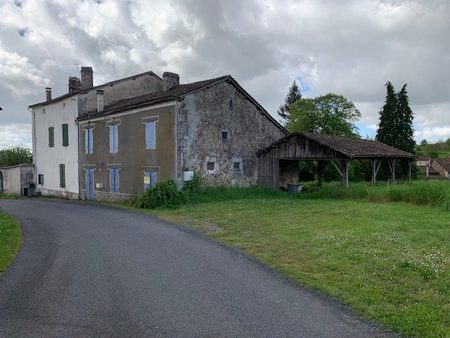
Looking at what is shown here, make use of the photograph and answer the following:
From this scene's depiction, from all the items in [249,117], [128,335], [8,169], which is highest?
[249,117]

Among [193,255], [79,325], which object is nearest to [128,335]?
[79,325]

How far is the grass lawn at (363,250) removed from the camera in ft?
17.6

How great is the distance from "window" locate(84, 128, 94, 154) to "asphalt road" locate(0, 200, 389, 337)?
55.4ft

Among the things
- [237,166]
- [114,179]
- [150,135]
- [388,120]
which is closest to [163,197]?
[150,135]

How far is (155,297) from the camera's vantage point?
19.4 feet

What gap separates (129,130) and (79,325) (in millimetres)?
18625

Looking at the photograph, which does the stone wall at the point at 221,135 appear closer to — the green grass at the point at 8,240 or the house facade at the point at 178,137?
the house facade at the point at 178,137

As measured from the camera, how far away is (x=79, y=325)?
16.2 ft

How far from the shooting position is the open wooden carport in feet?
67.2

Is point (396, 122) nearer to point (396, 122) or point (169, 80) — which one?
point (396, 122)

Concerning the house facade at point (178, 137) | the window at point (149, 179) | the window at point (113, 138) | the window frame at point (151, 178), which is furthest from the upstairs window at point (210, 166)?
the window at point (113, 138)

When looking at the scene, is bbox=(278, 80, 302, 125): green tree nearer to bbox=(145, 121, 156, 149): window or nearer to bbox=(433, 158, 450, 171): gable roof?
bbox=(433, 158, 450, 171): gable roof

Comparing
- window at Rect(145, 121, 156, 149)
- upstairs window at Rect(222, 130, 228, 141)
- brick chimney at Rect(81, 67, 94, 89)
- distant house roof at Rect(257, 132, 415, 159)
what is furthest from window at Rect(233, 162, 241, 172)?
brick chimney at Rect(81, 67, 94, 89)

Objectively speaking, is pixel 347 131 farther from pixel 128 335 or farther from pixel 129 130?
pixel 128 335
